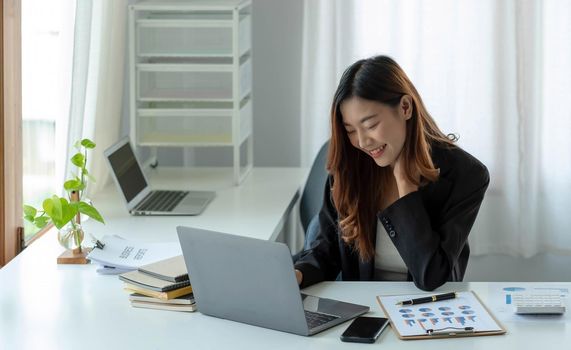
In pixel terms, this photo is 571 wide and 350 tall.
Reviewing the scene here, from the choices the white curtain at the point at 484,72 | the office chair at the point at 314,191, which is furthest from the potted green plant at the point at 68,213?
the white curtain at the point at 484,72

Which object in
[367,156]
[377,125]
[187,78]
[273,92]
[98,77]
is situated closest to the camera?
[377,125]

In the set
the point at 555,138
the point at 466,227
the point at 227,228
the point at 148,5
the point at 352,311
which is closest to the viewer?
the point at 352,311

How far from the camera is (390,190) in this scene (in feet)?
8.20

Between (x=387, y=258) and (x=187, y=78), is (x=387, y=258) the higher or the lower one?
the lower one

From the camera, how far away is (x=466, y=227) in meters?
2.35

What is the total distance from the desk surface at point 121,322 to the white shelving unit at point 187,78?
2.49ft

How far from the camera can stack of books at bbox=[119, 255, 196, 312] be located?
7.13ft

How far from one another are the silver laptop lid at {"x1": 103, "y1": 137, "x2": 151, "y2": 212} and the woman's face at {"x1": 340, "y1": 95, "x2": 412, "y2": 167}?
94 cm

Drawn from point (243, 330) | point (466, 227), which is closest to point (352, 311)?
point (243, 330)

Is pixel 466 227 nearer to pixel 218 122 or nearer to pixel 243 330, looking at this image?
pixel 243 330

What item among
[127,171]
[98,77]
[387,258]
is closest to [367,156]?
[387,258]

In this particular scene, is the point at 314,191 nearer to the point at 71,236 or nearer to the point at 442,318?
the point at 71,236

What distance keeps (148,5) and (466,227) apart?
1.57m

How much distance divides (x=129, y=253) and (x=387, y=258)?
656 mm
